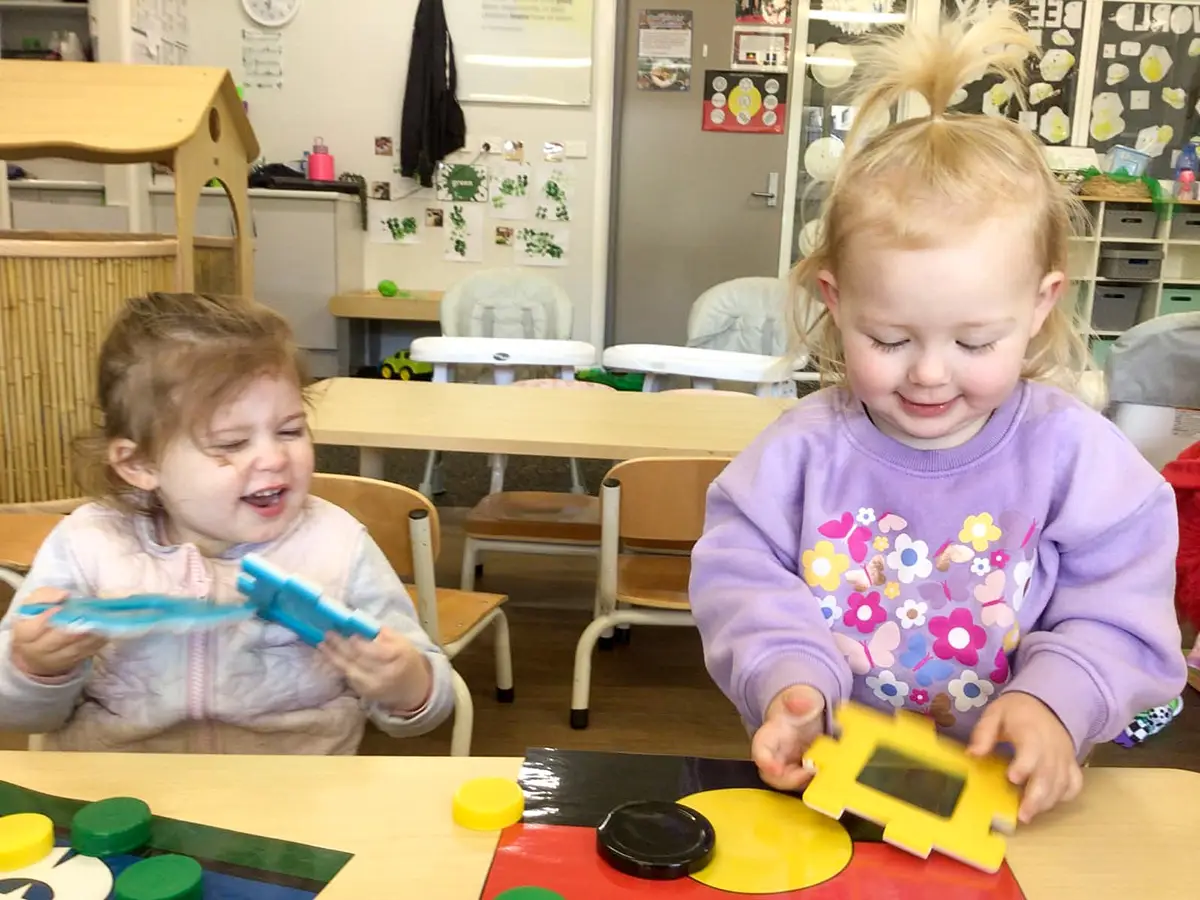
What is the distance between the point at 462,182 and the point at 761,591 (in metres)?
4.79

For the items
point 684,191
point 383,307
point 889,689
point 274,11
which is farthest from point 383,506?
point 274,11

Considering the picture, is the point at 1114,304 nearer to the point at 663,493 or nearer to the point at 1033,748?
the point at 663,493

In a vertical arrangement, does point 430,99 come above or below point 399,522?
above

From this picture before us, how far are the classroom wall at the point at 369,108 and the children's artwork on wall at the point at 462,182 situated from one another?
0.16 ft

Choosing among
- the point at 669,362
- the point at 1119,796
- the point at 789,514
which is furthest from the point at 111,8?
the point at 1119,796

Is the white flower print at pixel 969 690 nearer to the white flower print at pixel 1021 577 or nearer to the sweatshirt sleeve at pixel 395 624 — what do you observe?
the white flower print at pixel 1021 577

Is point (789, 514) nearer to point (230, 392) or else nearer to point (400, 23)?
point (230, 392)

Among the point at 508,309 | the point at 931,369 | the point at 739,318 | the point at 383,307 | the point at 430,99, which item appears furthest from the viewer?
the point at 430,99

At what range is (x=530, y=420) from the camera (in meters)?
2.01

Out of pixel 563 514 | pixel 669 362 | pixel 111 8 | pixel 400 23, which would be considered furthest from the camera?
pixel 400 23


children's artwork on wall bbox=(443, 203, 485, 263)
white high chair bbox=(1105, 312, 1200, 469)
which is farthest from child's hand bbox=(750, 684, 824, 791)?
children's artwork on wall bbox=(443, 203, 485, 263)

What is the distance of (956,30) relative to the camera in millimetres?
810

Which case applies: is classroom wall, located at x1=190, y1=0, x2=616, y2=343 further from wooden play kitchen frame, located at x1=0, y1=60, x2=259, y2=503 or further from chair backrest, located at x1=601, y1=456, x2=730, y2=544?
chair backrest, located at x1=601, y1=456, x2=730, y2=544

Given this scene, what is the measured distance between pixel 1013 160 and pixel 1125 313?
5.10m
